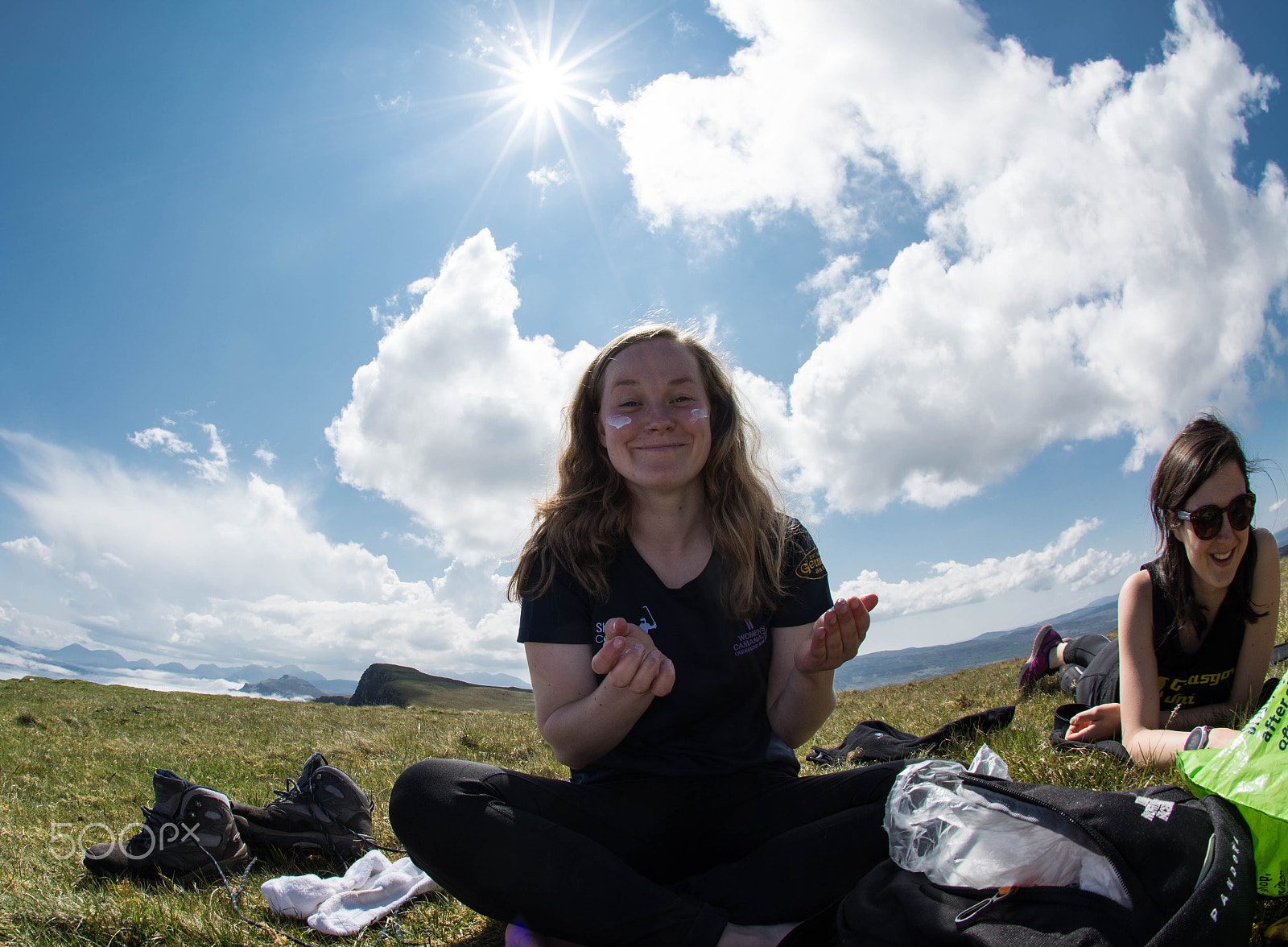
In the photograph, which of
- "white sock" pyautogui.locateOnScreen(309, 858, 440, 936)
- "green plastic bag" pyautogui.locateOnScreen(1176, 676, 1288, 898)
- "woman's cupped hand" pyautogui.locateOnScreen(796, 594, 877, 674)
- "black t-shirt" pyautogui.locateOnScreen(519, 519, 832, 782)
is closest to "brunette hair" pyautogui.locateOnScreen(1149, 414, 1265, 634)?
"green plastic bag" pyautogui.locateOnScreen(1176, 676, 1288, 898)

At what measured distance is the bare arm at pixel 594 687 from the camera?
2.91 m

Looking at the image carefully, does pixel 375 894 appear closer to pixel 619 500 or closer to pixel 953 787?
pixel 619 500

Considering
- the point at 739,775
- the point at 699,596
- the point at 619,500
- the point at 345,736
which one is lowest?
the point at 345,736

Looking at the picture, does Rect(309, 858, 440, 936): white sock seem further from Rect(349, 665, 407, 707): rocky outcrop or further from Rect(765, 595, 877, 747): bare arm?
Rect(349, 665, 407, 707): rocky outcrop

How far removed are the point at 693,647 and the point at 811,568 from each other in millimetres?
885

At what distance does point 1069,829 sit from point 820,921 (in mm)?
1051

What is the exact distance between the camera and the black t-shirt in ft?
11.3

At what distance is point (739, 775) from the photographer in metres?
3.35

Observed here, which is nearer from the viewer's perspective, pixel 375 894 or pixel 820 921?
pixel 820 921

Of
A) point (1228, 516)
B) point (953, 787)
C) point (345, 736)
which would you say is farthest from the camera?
point (345, 736)

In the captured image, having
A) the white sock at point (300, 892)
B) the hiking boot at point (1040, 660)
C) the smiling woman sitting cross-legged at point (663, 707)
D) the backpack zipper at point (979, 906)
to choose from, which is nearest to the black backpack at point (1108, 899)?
the backpack zipper at point (979, 906)

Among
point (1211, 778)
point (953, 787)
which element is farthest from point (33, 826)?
point (1211, 778)

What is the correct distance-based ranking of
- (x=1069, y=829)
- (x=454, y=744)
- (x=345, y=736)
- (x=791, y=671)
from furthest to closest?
(x=345, y=736), (x=454, y=744), (x=791, y=671), (x=1069, y=829)

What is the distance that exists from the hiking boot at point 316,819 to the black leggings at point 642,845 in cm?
205
